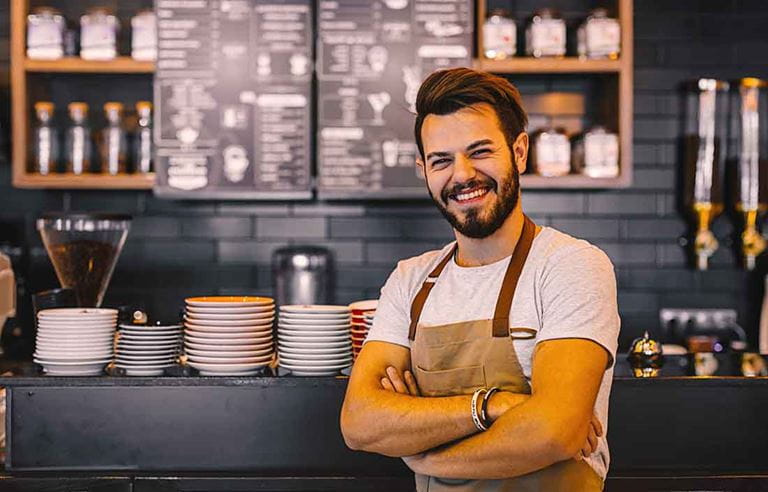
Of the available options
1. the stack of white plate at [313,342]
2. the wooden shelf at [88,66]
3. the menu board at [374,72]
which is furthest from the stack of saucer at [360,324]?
the wooden shelf at [88,66]

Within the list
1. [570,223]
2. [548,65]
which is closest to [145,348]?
[548,65]

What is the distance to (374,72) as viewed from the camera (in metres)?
3.75

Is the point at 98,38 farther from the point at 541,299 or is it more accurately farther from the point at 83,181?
the point at 541,299

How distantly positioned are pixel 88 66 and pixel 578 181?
6.56ft

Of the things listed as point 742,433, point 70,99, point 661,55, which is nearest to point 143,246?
point 70,99

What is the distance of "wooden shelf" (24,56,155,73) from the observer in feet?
12.2

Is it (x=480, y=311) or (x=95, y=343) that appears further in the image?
(x=95, y=343)

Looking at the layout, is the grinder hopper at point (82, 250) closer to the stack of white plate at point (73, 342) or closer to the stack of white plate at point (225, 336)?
the stack of white plate at point (73, 342)

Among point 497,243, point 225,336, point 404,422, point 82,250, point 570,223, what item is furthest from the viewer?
point 570,223

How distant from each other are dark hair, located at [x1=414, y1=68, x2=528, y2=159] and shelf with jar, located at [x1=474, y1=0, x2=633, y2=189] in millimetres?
1892

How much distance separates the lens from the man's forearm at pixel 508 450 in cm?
159

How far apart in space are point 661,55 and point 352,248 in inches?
61.9

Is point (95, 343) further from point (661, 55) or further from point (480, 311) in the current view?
point (661, 55)

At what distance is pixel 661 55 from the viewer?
4.04m
